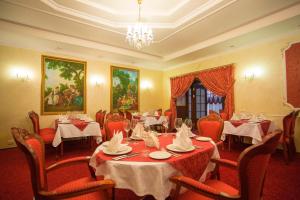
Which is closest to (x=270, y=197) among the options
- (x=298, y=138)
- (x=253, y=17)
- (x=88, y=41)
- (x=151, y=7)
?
(x=298, y=138)

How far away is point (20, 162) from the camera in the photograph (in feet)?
11.7

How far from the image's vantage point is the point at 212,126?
260 centimetres

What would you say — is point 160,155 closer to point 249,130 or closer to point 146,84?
point 249,130

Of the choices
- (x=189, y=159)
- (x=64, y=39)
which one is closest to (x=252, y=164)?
(x=189, y=159)

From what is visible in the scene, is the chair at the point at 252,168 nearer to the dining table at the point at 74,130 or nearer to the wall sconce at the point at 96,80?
the dining table at the point at 74,130

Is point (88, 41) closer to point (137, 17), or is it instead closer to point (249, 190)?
point (137, 17)

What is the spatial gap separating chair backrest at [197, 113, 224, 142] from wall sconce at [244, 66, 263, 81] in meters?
3.26

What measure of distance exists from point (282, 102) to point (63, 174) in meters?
5.46

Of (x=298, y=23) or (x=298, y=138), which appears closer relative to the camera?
(x=298, y=23)

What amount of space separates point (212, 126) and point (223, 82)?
11.9 ft

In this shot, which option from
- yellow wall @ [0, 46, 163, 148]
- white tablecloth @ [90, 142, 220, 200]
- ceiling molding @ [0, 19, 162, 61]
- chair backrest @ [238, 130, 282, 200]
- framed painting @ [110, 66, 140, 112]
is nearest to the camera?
chair backrest @ [238, 130, 282, 200]

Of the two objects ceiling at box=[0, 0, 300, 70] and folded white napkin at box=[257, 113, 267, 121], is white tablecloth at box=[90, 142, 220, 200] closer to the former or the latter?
ceiling at box=[0, 0, 300, 70]

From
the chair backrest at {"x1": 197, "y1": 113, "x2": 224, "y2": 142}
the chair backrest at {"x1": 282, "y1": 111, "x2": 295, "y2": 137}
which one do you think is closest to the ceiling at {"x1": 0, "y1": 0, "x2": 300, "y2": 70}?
the chair backrest at {"x1": 282, "y1": 111, "x2": 295, "y2": 137}

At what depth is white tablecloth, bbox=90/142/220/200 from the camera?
4.13 feet
